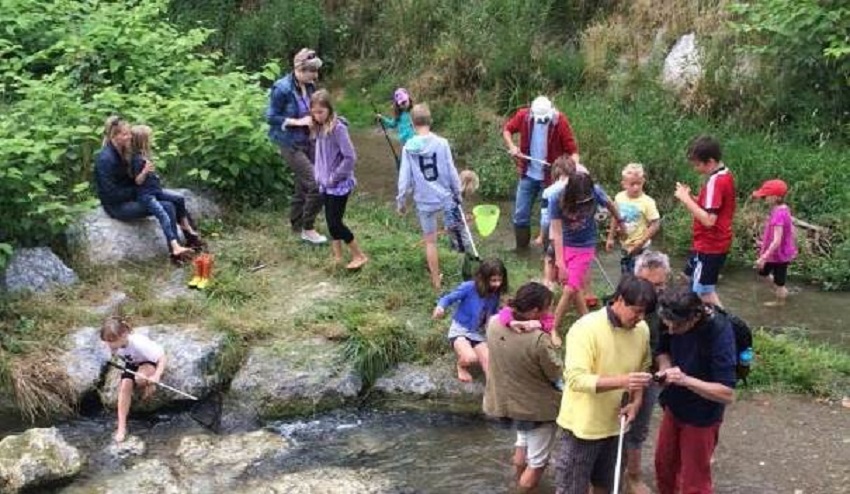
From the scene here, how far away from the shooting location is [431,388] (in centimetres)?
775

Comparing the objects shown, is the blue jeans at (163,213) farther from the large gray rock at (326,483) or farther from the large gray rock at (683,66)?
the large gray rock at (683,66)

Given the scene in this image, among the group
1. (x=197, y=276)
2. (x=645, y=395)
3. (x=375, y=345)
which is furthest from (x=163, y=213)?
(x=645, y=395)

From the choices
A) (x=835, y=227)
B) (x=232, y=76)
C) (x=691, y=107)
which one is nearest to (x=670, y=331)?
(x=835, y=227)

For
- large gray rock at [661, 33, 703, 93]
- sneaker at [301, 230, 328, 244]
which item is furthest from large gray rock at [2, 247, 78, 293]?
large gray rock at [661, 33, 703, 93]

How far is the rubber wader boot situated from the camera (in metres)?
10.5

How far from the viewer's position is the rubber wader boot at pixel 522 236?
412 inches

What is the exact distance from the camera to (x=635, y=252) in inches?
313

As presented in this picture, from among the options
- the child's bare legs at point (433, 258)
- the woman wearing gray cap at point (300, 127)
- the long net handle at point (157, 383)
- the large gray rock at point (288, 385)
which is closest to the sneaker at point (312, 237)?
the woman wearing gray cap at point (300, 127)

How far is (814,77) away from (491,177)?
401 centimetres

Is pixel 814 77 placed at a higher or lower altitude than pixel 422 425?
higher

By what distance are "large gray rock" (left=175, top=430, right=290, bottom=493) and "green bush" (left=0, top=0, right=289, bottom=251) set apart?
9.04 ft

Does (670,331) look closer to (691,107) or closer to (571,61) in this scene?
(691,107)

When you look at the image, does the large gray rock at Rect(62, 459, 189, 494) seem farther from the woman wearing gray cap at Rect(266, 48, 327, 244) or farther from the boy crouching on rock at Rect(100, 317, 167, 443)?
the woman wearing gray cap at Rect(266, 48, 327, 244)

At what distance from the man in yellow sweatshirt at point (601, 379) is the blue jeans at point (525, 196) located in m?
4.74
